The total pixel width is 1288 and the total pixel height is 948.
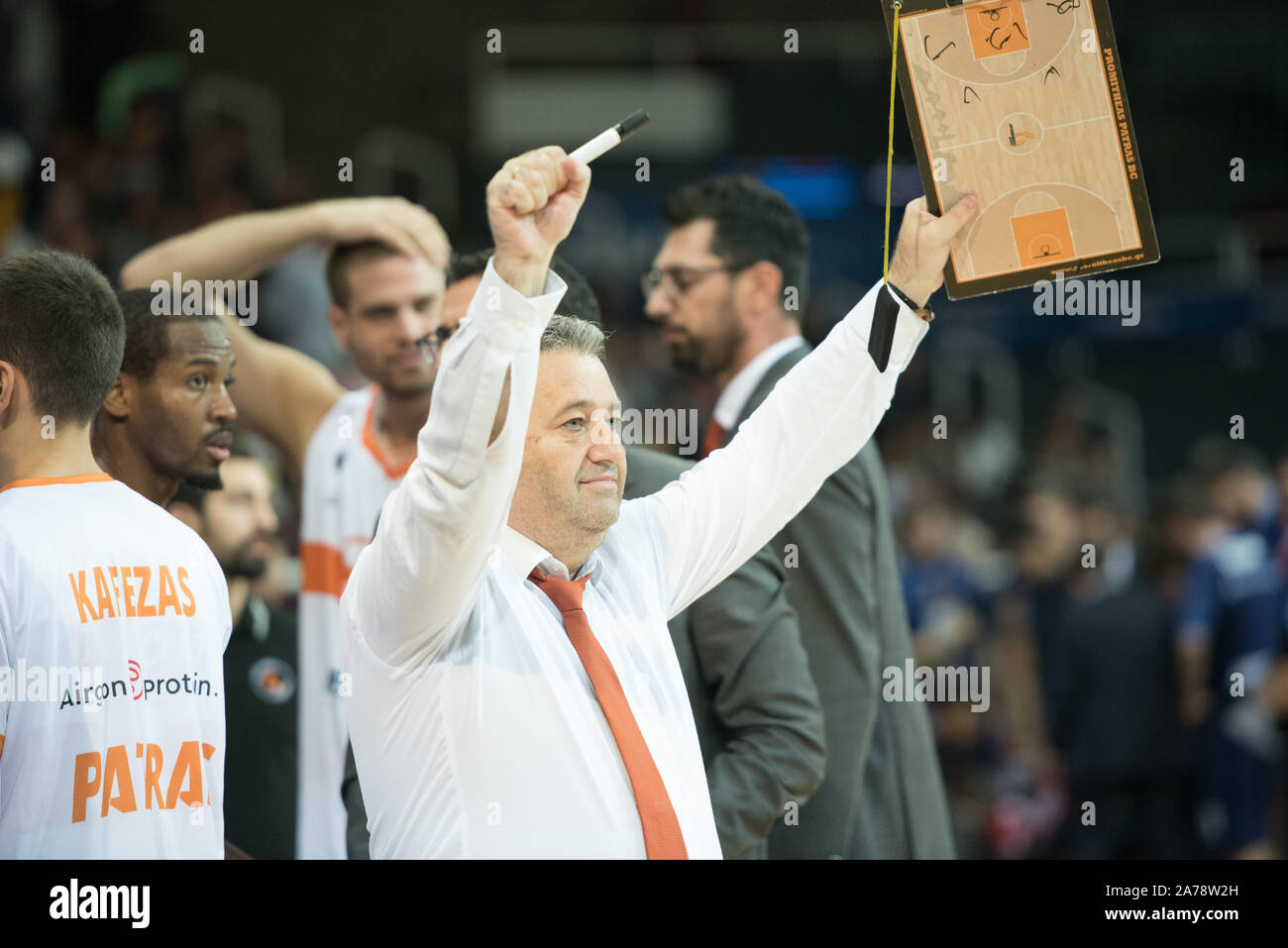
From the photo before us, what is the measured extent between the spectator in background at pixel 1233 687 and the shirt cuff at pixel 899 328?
555cm

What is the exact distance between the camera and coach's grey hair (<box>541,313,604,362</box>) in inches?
106

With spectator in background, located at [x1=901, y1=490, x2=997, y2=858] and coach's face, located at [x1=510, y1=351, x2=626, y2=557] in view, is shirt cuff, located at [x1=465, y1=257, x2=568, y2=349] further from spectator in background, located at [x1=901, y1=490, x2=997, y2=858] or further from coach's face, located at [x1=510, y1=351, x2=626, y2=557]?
spectator in background, located at [x1=901, y1=490, x2=997, y2=858]

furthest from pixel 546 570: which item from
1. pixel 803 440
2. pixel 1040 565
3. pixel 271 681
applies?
pixel 1040 565

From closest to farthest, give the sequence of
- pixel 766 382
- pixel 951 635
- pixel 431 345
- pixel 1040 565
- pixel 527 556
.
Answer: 1. pixel 527 556
2. pixel 766 382
3. pixel 431 345
4. pixel 1040 565
5. pixel 951 635

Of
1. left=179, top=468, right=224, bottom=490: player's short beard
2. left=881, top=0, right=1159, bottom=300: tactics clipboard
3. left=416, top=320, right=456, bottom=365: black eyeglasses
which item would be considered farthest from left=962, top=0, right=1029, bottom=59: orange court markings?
left=179, top=468, right=224, bottom=490: player's short beard

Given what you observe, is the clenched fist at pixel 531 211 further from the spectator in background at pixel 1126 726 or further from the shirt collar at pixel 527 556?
→ the spectator in background at pixel 1126 726

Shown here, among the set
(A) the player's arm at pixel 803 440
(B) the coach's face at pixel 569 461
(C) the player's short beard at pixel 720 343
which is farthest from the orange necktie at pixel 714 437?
(B) the coach's face at pixel 569 461

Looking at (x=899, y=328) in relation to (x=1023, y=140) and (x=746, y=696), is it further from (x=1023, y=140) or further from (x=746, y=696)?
(x=746, y=696)

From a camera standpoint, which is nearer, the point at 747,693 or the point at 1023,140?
the point at 1023,140

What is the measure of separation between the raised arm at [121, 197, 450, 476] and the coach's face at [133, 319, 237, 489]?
0.52m

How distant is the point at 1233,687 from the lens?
7.76 meters

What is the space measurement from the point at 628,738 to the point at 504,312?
0.74 metres
